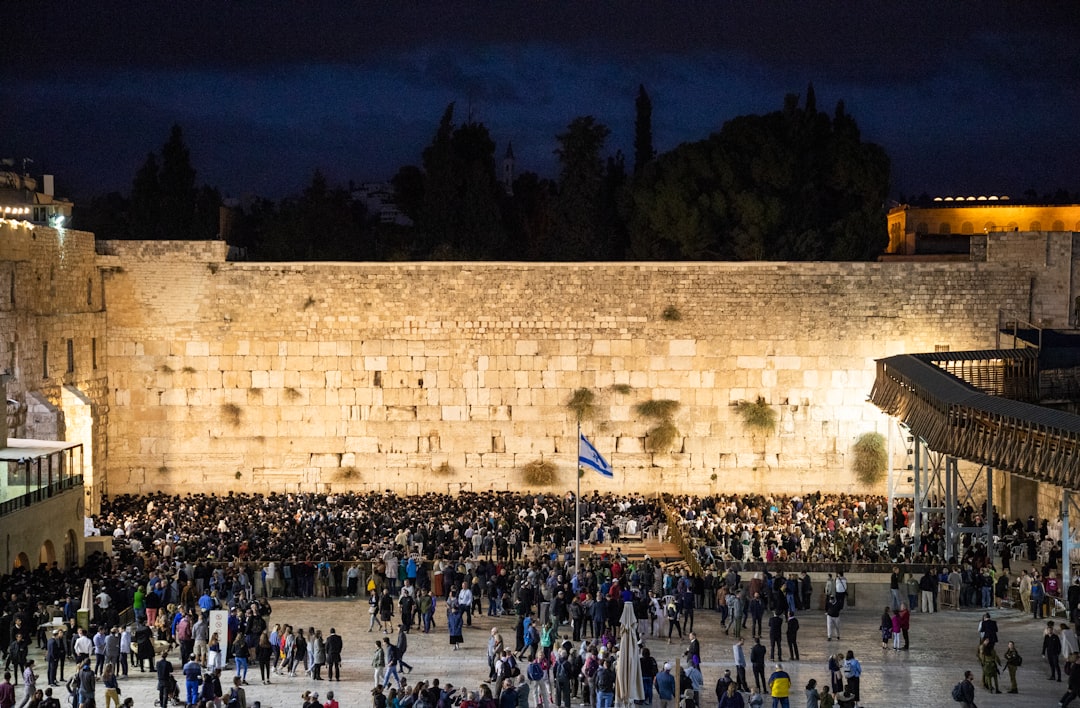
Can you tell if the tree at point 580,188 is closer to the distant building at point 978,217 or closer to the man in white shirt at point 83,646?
the distant building at point 978,217

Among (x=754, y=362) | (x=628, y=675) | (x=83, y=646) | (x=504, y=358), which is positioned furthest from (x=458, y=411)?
(x=628, y=675)

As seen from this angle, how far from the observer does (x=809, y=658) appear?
751 inches

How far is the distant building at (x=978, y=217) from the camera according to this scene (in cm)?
5397

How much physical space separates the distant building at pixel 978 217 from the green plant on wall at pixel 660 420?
23550mm

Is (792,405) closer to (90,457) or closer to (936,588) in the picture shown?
(936,588)

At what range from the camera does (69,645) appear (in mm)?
18938

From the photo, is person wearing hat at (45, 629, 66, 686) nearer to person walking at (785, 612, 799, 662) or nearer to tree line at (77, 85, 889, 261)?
person walking at (785, 612, 799, 662)

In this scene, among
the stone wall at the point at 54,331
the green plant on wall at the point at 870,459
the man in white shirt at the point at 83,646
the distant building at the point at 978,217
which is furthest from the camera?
the distant building at the point at 978,217

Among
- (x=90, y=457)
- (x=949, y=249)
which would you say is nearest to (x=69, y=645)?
(x=90, y=457)

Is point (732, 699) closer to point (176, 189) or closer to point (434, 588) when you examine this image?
point (434, 588)

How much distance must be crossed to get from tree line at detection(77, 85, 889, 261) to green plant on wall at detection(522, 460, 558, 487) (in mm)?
10946

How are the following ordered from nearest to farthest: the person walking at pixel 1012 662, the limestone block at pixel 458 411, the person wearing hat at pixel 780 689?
1. the person wearing hat at pixel 780 689
2. the person walking at pixel 1012 662
3. the limestone block at pixel 458 411

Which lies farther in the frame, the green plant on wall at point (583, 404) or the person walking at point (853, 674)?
the green plant on wall at point (583, 404)

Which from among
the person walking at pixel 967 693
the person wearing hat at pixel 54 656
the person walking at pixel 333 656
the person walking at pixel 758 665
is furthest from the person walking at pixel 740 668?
the person wearing hat at pixel 54 656
